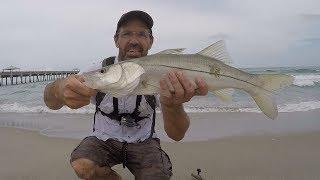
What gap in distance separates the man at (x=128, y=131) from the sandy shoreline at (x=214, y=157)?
1.36 metres

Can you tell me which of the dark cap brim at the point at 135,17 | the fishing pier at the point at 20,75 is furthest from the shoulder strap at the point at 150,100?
the fishing pier at the point at 20,75

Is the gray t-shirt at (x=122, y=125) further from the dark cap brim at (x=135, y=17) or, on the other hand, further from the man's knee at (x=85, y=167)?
the dark cap brim at (x=135, y=17)

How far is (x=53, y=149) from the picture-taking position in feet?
23.4

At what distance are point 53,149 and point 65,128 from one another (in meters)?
2.62

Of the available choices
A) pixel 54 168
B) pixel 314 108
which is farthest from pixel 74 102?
pixel 314 108

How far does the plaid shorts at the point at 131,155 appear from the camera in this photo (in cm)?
392

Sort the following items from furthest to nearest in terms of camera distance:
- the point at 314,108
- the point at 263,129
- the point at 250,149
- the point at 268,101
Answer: the point at 314,108 < the point at 263,129 < the point at 250,149 < the point at 268,101

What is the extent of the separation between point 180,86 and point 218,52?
1.83 ft

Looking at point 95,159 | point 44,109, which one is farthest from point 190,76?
point 44,109

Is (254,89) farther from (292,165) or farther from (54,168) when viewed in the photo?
(54,168)

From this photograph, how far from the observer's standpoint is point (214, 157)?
21.2ft

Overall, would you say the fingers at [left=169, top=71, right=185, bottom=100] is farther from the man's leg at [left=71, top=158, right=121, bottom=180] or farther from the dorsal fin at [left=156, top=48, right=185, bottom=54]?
the man's leg at [left=71, top=158, right=121, bottom=180]

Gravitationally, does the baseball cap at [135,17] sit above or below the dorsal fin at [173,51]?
above

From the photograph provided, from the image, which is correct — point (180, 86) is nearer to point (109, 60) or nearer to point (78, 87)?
point (78, 87)
